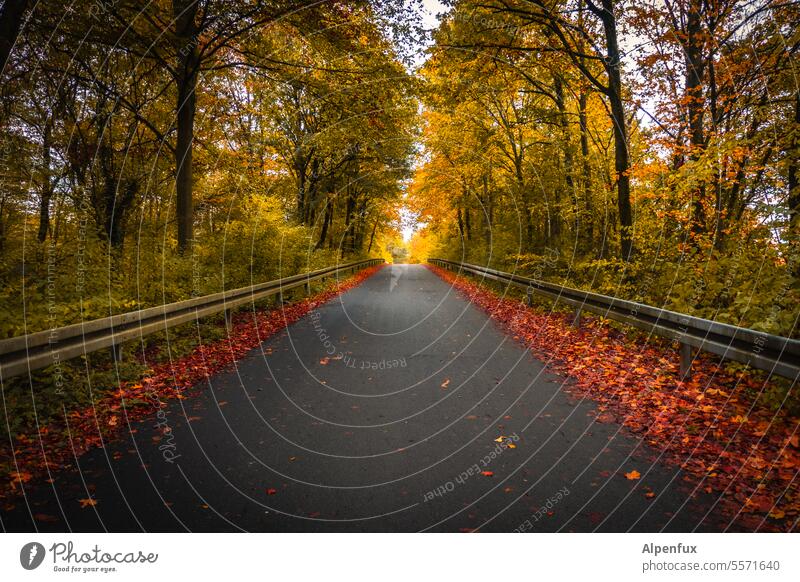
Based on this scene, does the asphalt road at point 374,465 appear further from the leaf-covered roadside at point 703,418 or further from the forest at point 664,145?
the forest at point 664,145

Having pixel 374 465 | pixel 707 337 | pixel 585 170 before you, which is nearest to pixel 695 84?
pixel 585 170

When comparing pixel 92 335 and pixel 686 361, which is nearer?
pixel 92 335

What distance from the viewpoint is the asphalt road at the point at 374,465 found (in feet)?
9.07

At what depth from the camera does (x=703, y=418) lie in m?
4.24

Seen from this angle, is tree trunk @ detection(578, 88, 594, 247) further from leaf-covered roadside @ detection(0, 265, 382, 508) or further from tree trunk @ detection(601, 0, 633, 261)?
leaf-covered roadside @ detection(0, 265, 382, 508)

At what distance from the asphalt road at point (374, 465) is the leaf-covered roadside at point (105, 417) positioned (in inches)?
8.0

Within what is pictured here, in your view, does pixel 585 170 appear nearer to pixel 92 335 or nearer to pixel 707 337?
pixel 707 337

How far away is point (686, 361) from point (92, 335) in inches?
282

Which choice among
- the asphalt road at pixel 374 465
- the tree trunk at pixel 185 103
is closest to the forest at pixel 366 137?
the tree trunk at pixel 185 103

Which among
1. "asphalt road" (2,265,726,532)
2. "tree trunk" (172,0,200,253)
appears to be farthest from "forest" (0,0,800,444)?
"asphalt road" (2,265,726,532)

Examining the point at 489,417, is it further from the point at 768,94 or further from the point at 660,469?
the point at 768,94

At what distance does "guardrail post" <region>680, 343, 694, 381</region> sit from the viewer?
16.9ft

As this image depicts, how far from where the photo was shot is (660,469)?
3.39 meters

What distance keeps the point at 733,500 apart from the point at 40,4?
1275 centimetres
